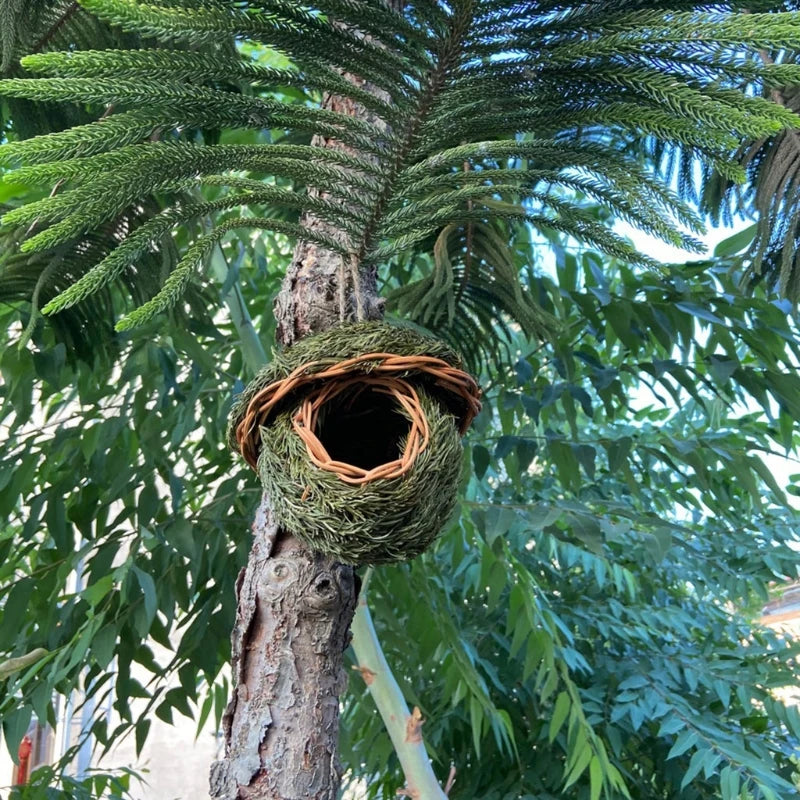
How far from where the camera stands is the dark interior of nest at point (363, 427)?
2.11 ft

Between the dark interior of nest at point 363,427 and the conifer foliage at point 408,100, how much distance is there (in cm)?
13

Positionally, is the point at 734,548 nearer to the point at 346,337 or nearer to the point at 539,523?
the point at 539,523

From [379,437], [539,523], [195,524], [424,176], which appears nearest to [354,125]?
[424,176]

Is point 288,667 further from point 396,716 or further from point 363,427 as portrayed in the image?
point 396,716

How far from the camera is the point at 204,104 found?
476 millimetres

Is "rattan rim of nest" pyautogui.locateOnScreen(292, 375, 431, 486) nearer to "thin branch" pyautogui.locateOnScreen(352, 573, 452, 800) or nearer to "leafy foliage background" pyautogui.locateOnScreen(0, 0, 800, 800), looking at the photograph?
"leafy foliage background" pyautogui.locateOnScreen(0, 0, 800, 800)

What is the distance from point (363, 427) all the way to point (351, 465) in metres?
0.09

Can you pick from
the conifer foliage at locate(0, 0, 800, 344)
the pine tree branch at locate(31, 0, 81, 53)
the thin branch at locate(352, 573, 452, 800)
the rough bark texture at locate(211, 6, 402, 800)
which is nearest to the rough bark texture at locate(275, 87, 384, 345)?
the rough bark texture at locate(211, 6, 402, 800)

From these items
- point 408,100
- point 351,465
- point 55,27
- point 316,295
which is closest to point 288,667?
point 351,465

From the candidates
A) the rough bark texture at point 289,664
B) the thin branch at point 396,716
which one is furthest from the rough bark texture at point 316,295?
the thin branch at point 396,716

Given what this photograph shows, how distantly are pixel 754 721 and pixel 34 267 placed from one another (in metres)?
1.66

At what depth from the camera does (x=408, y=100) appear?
1.61 feet

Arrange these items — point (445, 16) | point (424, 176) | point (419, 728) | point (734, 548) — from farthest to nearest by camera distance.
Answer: point (734, 548) < point (419, 728) < point (424, 176) < point (445, 16)

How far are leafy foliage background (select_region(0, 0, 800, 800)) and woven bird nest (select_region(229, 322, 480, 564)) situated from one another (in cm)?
9
